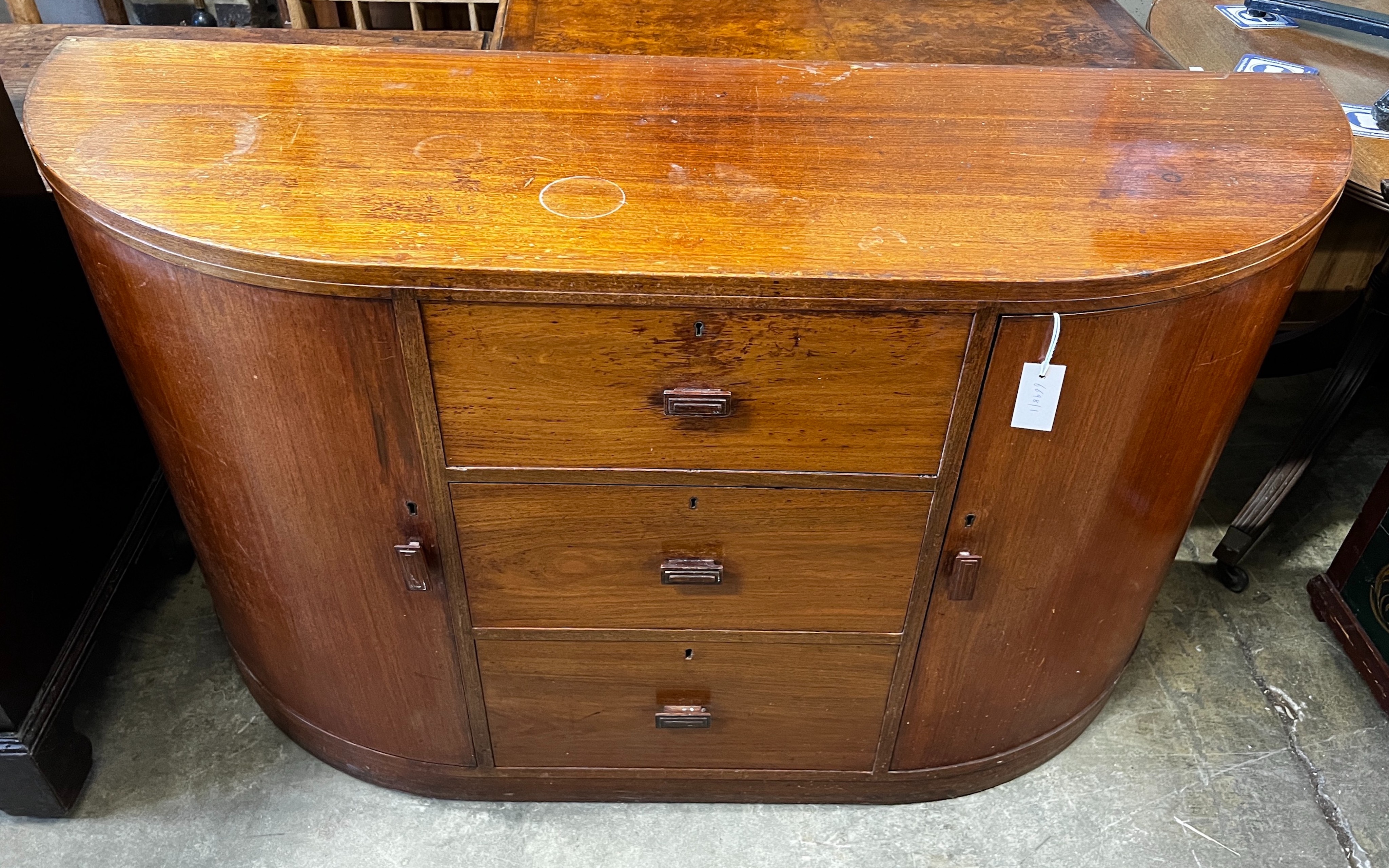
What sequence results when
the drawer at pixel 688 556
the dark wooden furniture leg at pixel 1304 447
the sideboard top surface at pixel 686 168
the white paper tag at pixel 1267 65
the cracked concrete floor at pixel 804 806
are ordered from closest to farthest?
the sideboard top surface at pixel 686 168
the drawer at pixel 688 556
the cracked concrete floor at pixel 804 806
the white paper tag at pixel 1267 65
the dark wooden furniture leg at pixel 1304 447

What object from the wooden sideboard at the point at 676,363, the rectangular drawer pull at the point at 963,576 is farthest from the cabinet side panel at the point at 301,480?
the rectangular drawer pull at the point at 963,576

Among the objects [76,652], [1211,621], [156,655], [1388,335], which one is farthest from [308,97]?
[1388,335]

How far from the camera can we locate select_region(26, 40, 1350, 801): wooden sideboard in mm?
1003

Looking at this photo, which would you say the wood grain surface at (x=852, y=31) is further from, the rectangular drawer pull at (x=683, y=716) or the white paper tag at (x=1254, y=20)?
the rectangular drawer pull at (x=683, y=716)

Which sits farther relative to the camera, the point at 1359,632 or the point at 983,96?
the point at 1359,632

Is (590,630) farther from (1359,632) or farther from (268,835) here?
(1359,632)

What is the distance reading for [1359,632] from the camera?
1.74 meters

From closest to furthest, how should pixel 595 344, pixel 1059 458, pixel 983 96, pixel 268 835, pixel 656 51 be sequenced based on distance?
1. pixel 595 344
2. pixel 1059 458
3. pixel 983 96
4. pixel 268 835
5. pixel 656 51

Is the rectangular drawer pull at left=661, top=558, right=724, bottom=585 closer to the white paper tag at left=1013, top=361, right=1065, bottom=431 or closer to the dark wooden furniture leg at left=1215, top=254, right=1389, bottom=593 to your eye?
the white paper tag at left=1013, top=361, right=1065, bottom=431

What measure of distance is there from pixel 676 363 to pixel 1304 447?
1447 millimetres

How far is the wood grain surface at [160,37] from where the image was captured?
1604 millimetres

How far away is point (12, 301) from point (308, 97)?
518 millimetres

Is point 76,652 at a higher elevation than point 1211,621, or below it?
higher

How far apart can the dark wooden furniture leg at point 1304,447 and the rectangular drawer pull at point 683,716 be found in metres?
1.09
